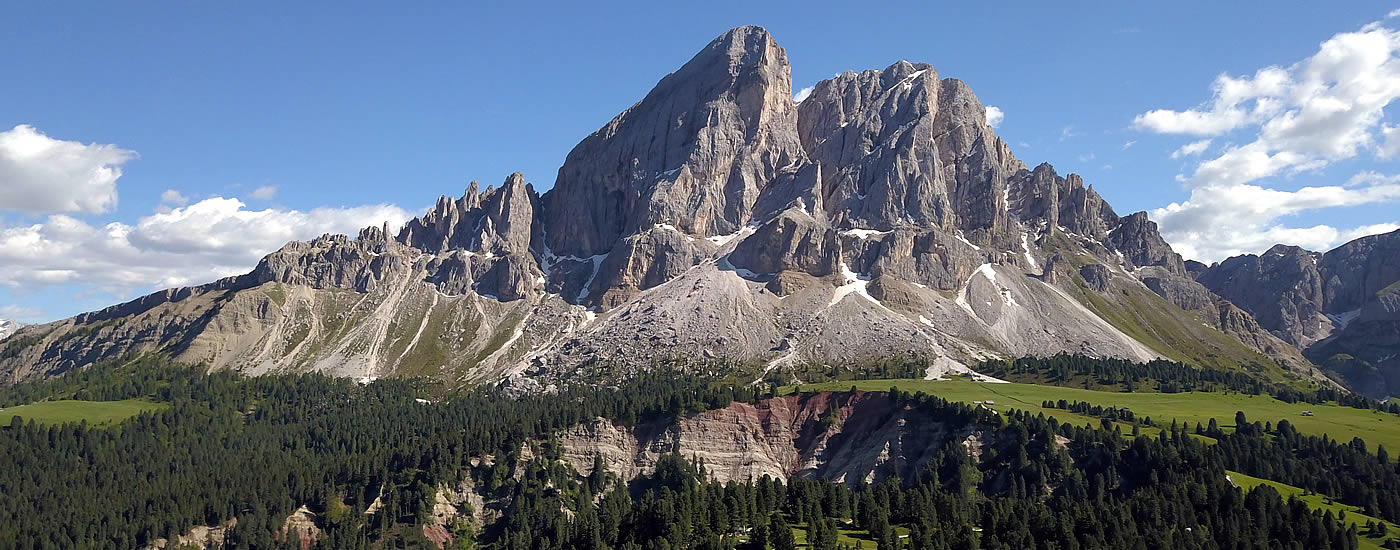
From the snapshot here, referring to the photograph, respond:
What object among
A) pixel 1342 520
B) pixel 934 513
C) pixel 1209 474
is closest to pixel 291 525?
pixel 934 513

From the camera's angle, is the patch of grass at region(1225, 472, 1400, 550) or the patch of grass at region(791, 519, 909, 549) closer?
the patch of grass at region(791, 519, 909, 549)

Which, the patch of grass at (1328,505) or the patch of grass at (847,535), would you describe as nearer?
the patch of grass at (847,535)

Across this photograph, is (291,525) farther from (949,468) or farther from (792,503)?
(949,468)

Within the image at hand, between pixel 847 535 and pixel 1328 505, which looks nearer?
pixel 847 535

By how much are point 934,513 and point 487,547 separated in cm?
7805

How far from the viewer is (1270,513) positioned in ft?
457

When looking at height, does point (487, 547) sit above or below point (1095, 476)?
below

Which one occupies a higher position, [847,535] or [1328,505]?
[1328,505]

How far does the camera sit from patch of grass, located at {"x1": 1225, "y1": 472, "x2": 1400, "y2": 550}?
451 feet

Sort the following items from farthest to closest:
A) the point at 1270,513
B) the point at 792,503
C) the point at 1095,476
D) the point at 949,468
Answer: the point at 949,468
the point at 1095,476
the point at 792,503
the point at 1270,513

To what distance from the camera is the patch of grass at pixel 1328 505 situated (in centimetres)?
13750

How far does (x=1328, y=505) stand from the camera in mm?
A: 154000

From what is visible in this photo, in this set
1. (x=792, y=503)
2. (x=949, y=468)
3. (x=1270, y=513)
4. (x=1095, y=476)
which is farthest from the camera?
(x=949, y=468)

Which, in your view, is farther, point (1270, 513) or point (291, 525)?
point (291, 525)
